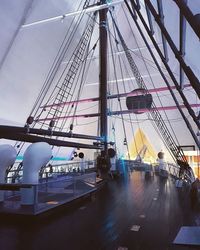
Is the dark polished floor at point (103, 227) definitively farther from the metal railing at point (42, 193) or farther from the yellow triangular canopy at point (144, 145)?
the yellow triangular canopy at point (144, 145)

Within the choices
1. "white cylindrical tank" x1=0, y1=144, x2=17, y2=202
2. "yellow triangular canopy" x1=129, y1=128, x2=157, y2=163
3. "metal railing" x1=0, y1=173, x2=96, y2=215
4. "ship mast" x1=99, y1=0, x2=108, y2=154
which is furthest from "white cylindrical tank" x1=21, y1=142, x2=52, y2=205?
"yellow triangular canopy" x1=129, y1=128, x2=157, y2=163

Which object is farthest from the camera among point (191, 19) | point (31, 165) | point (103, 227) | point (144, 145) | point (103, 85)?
point (144, 145)

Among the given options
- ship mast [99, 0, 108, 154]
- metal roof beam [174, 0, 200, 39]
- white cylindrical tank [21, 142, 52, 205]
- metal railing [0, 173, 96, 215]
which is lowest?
metal railing [0, 173, 96, 215]

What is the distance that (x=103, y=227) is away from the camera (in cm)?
305

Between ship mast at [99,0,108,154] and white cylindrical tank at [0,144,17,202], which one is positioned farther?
ship mast at [99,0,108,154]

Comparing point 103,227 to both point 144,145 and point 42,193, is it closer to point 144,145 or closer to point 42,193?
point 42,193

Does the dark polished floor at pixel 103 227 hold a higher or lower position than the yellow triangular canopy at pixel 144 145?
lower

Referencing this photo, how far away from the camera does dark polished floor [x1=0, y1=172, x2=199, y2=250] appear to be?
2434 millimetres

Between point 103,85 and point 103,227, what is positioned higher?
point 103,85

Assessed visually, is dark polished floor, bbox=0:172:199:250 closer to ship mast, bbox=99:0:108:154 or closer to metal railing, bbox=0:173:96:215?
metal railing, bbox=0:173:96:215

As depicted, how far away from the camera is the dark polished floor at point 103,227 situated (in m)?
2.43

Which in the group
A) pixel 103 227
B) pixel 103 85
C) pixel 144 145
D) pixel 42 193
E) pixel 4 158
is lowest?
pixel 103 227

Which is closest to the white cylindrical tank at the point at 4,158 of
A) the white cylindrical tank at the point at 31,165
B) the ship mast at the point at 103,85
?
the white cylindrical tank at the point at 31,165

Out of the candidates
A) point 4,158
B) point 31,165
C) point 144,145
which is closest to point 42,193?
point 31,165
